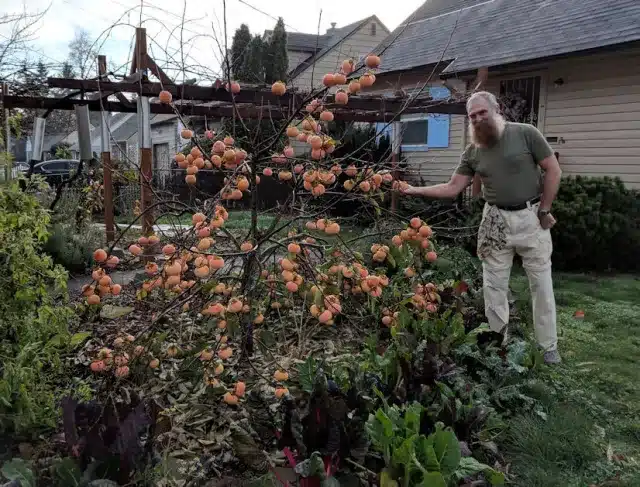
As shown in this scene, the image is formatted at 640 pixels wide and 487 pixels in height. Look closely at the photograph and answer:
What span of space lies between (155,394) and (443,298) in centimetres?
231

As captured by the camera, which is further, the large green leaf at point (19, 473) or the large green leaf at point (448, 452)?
the large green leaf at point (448, 452)

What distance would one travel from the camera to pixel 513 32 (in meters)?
10.3

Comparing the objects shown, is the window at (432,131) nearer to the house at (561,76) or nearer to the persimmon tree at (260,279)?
the house at (561,76)

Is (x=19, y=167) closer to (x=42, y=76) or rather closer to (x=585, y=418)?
(x=42, y=76)

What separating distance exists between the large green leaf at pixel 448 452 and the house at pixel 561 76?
16.1 ft

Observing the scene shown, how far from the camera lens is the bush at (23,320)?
2.25 metres

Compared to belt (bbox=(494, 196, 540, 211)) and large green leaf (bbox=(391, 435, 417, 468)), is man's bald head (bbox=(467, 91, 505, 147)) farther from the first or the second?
large green leaf (bbox=(391, 435, 417, 468))

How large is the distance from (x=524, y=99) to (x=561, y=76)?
0.88 metres

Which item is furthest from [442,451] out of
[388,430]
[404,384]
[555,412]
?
[555,412]

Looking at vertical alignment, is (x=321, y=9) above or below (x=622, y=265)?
above

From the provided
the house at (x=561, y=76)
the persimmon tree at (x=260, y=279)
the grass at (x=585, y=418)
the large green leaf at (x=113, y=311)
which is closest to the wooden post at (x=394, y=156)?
the persimmon tree at (x=260, y=279)

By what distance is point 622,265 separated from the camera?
763cm

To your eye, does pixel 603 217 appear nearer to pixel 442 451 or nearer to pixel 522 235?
pixel 522 235

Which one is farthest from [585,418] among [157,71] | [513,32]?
[513,32]
